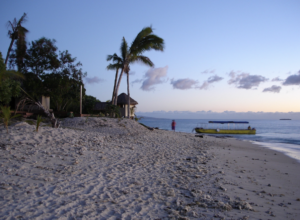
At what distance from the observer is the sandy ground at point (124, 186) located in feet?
9.25

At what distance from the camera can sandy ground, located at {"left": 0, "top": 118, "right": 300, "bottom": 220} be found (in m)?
2.82

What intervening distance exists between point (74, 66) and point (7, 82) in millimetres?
7136

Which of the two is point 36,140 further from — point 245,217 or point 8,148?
point 245,217

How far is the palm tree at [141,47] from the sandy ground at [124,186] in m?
10.5

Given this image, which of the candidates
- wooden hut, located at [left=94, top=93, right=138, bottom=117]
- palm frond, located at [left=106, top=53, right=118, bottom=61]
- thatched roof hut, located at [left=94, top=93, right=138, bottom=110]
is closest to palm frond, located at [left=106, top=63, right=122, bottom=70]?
palm frond, located at [left=106, top=53, right=118, bottom=61]

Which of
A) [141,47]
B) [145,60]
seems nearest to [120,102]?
[145,60]

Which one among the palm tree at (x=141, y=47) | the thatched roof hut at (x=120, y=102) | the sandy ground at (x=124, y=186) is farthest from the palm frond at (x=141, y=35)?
the sandy ground at (x=124, y=186)

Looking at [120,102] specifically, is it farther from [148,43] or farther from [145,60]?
[148,43]

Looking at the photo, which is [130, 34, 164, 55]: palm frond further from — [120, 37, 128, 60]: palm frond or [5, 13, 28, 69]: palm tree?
[5, 13, 28, 69]: palm tree

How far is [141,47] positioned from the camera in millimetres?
15359

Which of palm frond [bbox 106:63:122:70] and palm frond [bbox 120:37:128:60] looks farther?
palm frond [bbox 106:63:122:70]

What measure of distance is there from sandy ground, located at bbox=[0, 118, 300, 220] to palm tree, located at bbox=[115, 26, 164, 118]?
1052cm

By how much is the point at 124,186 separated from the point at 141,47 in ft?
42.9

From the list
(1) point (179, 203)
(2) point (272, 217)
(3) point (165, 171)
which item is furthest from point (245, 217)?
(3) point (165, 171)
